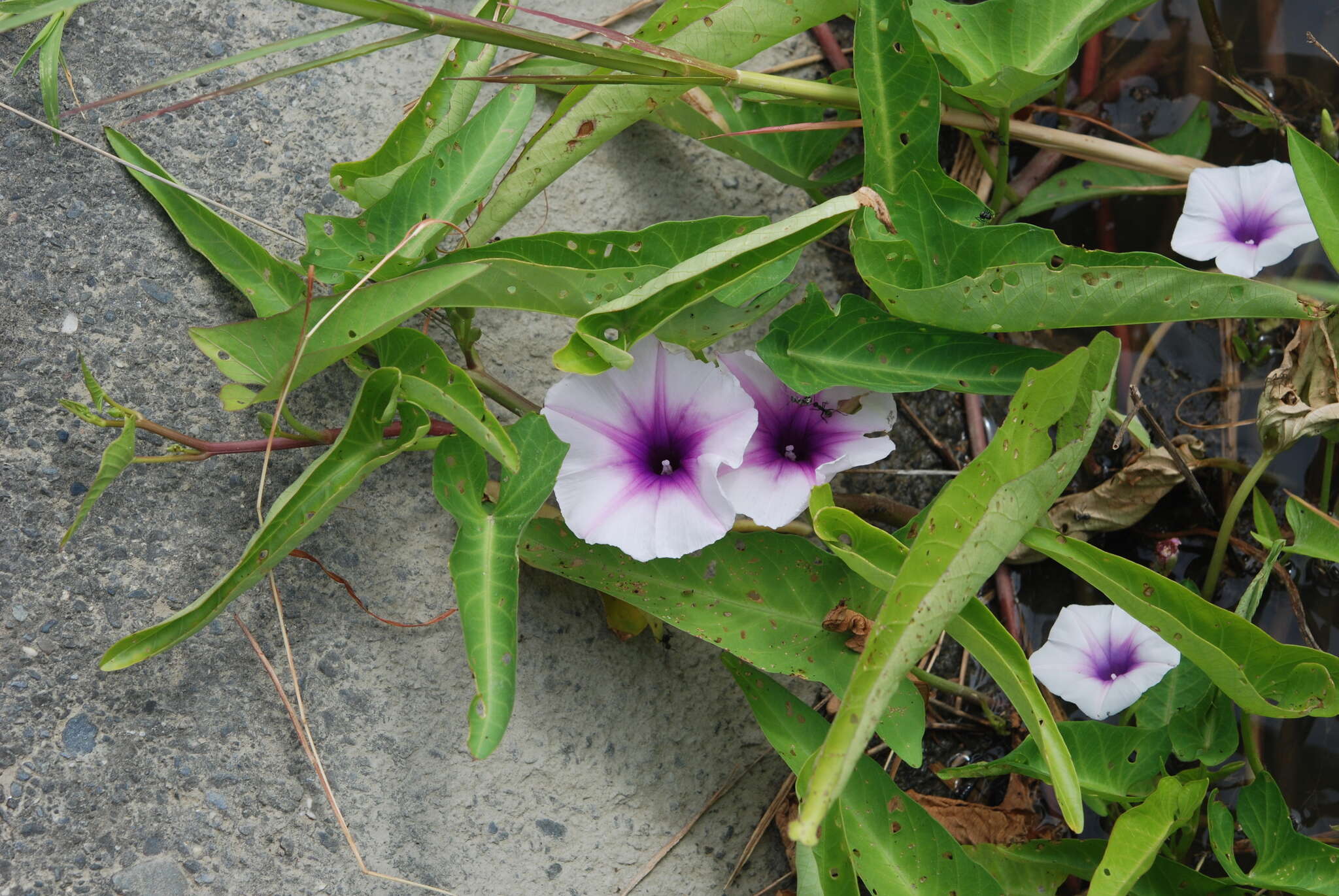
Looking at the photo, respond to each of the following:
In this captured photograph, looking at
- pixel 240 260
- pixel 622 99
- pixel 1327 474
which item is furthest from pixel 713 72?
pixel 1327 474

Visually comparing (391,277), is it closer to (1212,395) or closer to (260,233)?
(260,233)

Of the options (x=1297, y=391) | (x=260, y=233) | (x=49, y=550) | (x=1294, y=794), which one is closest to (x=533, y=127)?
(x=260, y=233)

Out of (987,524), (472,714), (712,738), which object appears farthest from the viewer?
(712,738)

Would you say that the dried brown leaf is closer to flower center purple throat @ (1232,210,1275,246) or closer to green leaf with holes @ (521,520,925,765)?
green leaf with holes @ (521,520,925,765)

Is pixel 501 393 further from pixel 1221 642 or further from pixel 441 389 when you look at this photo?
pixel 1221 642

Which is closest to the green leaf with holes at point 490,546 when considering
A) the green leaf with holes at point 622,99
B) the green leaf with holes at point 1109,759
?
the green leaf with holes at point 622,99

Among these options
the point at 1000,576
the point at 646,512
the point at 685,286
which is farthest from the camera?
the point at 1000,576

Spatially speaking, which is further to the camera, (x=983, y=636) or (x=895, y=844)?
(x=895, y=844)
